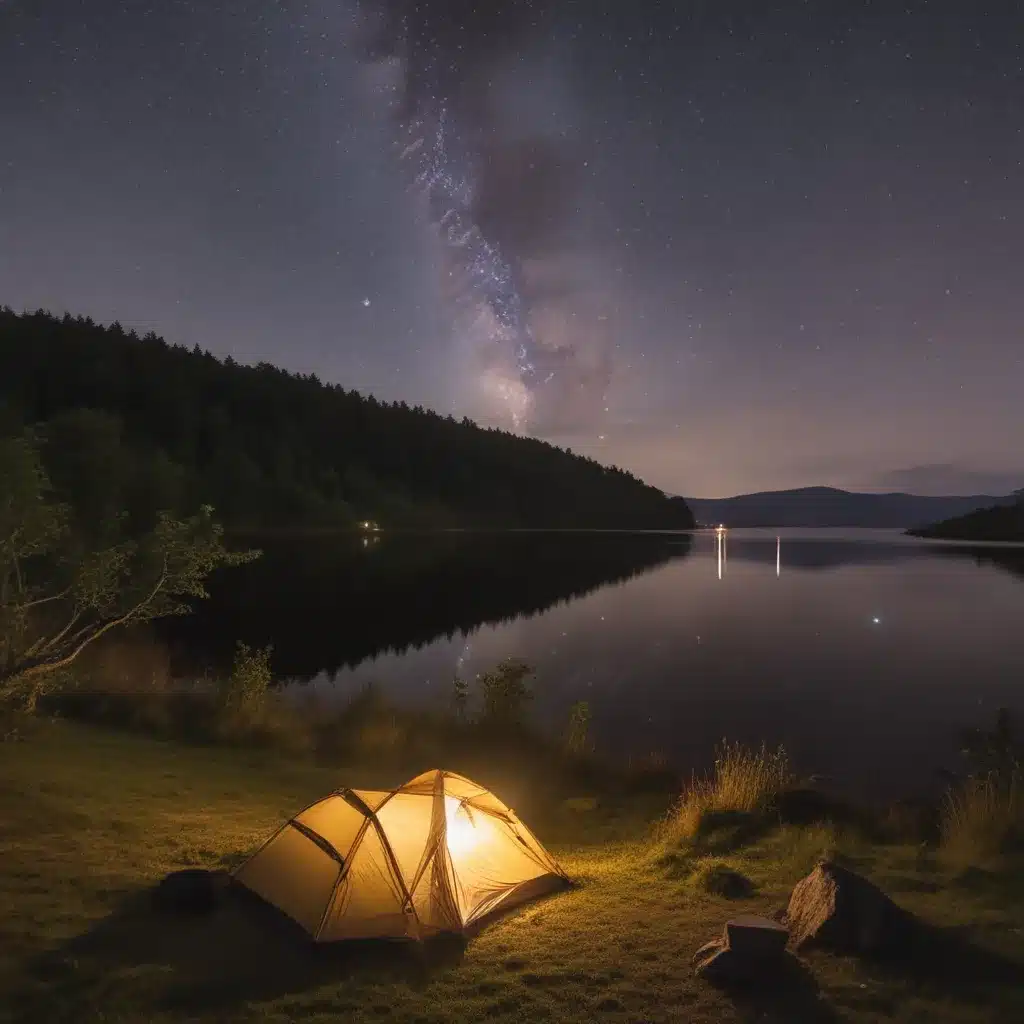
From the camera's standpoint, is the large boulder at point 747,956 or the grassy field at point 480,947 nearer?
the grassy field at point 480,947

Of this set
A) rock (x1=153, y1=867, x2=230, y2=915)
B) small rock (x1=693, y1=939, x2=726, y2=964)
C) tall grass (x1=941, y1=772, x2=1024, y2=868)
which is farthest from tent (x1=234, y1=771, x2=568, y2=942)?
tall grass (x1=941, y1=772, x2=1024, y2=868)

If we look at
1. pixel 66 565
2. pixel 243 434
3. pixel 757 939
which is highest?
pixel 243 434

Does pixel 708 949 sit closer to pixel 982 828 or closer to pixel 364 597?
pixel 982 828

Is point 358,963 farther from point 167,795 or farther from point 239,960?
point 167,795

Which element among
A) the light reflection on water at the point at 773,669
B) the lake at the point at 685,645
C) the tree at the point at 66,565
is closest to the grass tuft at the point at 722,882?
the lake at the point at 685,645

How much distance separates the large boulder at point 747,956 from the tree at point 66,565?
11.6m

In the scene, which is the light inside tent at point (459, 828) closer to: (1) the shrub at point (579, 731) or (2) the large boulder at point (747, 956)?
(2) the large boulder at point (747, 956)

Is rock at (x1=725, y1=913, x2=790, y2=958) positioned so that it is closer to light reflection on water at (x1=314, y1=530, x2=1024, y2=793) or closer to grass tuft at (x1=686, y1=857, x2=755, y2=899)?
grass tuft at (x1=686, y1=857, x2=755, y2=899)

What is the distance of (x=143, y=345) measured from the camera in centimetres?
11650

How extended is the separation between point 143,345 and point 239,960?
12384 centimetres

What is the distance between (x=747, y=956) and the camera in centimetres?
689

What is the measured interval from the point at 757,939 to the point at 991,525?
18762 cm

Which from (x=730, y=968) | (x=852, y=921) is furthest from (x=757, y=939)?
(x=852, y=921)

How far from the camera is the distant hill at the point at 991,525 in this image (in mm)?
156125
